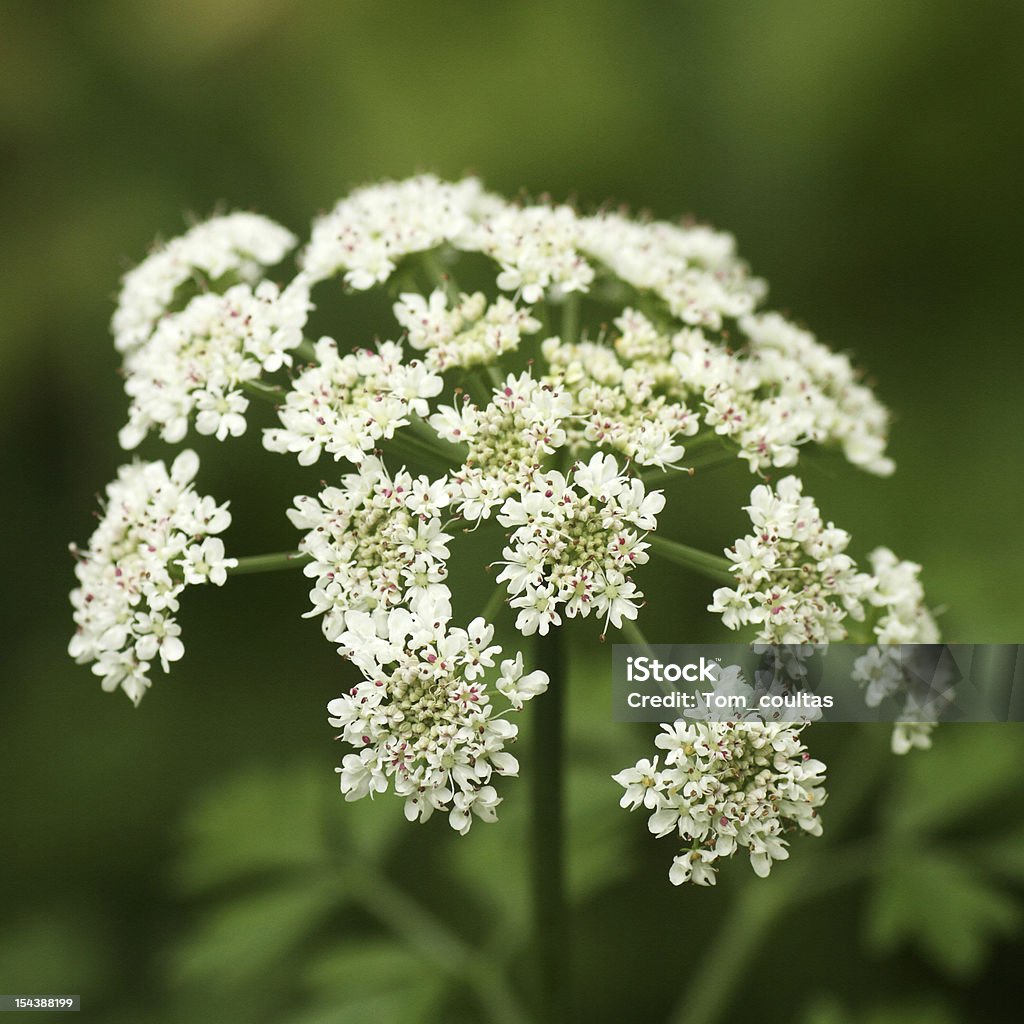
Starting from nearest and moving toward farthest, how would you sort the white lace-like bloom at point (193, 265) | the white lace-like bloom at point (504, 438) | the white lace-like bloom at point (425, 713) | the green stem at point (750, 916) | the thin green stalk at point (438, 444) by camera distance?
the white lace-like bloom at point (425, 713), the white lace-like bloom at point (504, 438), the thin green stalk at point (438, 444), the white lace-like bloom at point (193, 265), the green stem at point (750, 916)

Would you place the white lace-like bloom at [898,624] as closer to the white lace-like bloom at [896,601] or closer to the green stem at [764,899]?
the white lace-like bloom at [896,601]

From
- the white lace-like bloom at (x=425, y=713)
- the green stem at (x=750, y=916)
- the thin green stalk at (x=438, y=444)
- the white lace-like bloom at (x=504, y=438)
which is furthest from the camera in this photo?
the green stem at (x=750, y=916)

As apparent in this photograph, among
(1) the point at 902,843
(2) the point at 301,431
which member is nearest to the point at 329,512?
(2) the point at 301,431

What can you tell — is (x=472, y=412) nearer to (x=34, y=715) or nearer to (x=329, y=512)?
(x=329, y=512)

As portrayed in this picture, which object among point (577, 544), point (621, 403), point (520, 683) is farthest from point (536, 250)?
point (520, 683)


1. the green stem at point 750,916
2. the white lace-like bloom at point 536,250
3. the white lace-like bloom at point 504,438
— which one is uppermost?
the white lace-like bloom at point 536,250

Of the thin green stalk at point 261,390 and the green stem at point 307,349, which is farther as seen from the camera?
the green stem at point 307,349

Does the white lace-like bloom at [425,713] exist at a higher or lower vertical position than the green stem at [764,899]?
higher

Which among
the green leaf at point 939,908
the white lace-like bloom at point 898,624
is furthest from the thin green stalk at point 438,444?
the green leaf at point 939,908
